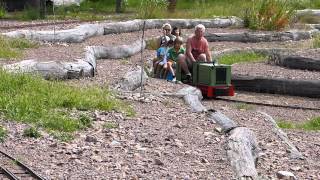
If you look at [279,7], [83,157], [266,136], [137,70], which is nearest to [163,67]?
[137,70]

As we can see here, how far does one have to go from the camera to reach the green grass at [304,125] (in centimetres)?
1348

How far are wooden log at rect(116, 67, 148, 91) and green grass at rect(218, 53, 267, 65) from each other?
6043 millimetres

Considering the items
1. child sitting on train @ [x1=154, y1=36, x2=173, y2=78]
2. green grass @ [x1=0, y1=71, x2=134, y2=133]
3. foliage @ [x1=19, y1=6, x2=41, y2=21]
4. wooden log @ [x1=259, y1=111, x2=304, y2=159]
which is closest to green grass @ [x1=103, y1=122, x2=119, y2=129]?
green grass @ [x1=0, y1=71, x2=134, y2=133]

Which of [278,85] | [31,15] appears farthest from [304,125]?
[31,15]

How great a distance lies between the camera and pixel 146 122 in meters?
11.0

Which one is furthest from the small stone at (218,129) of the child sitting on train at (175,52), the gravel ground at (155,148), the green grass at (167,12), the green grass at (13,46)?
the green grass at (167,12)

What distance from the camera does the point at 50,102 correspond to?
1106 cm

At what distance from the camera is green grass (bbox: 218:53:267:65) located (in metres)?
21.1

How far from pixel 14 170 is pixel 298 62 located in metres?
12.5

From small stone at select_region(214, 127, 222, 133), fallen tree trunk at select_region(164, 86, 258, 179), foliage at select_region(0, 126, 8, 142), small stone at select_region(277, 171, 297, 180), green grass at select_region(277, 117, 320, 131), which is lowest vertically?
green grass at select_region(277, 117, 320, 131)

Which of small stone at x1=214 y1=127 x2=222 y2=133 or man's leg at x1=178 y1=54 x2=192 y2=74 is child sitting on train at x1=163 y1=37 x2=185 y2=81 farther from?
small stone at x1=214 y1=127 x2=222 y2=133

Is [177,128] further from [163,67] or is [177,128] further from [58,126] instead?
[163,67]

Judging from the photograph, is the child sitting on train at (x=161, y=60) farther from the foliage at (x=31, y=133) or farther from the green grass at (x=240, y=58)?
the foliage at (x=31, y=133)

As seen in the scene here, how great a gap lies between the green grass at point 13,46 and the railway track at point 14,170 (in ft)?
21.9
